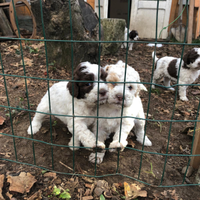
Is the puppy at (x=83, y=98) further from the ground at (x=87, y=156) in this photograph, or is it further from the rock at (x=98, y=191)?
the rock at (x=98, y=191)

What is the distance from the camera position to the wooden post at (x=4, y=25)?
7.41 meters

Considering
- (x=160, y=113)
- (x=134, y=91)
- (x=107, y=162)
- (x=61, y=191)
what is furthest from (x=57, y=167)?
(x=160, y=113)

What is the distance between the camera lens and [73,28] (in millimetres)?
4598

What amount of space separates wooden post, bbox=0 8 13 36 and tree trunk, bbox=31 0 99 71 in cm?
297

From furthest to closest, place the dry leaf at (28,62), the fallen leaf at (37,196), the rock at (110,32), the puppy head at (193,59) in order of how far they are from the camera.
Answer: the rock at (110,32) → the dry leaf at (28,62) → the puppy head at (193,59) → the fallen leaf at (37,196)

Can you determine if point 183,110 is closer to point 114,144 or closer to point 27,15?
point 114,144

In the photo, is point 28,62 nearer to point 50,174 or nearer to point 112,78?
point 50,174

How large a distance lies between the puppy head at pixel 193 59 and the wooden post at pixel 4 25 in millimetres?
6215

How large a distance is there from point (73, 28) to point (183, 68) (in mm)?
2743

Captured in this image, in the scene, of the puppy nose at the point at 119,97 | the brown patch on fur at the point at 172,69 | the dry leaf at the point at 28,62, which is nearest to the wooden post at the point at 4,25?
the dry leaf at the point at 28,62

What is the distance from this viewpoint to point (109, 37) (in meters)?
7.28

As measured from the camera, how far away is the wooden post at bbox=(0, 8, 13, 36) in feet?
24.3

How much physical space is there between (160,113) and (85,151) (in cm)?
199

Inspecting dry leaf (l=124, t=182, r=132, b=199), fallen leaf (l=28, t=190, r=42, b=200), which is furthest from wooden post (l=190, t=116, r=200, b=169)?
fallen leaf (l=28, t=190, r=42, b=200)
